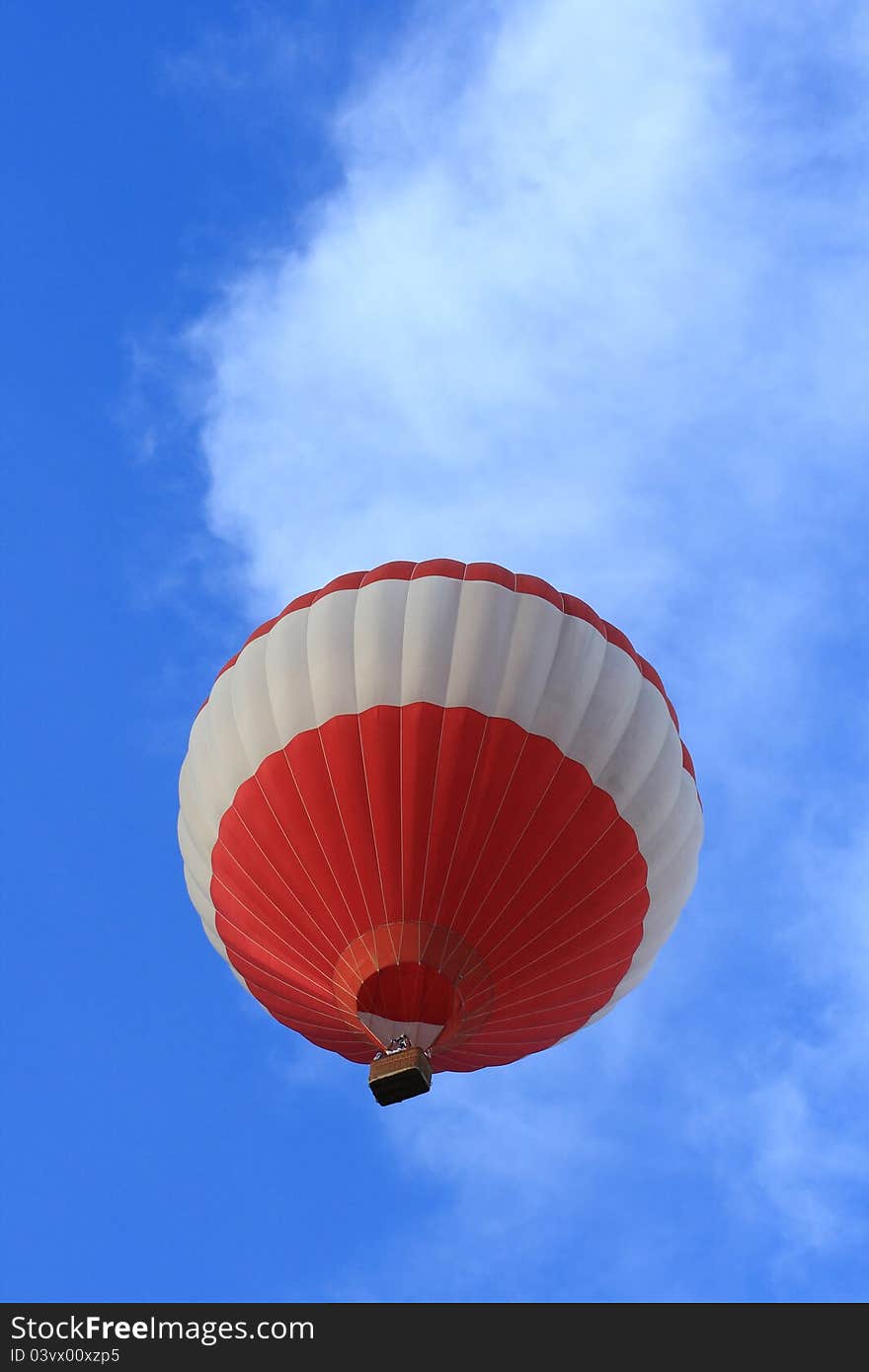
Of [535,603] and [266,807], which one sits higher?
[535,603]

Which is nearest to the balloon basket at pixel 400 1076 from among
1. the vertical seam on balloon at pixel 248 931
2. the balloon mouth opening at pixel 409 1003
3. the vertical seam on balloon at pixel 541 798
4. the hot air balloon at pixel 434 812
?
the hot air balloon at pixel 434 812

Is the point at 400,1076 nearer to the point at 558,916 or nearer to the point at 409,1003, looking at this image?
the point at 409,1003

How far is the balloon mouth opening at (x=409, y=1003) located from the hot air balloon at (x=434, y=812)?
0.02m

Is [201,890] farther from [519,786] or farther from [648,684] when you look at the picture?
[648,684]

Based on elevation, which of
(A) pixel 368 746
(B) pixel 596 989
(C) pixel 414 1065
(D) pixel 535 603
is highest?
(D) pixel 535 603

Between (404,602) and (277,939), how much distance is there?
3.22 metres

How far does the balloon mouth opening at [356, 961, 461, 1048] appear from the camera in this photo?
16250 millimetres

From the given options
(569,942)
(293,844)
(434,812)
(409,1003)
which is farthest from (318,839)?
(569,942)

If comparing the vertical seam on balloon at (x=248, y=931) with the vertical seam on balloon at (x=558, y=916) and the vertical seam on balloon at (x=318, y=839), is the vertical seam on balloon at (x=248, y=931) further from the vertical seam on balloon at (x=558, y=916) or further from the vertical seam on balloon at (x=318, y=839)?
the vertical seam on balloon at (x=558, y=916)

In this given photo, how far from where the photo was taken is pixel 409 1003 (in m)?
16.3

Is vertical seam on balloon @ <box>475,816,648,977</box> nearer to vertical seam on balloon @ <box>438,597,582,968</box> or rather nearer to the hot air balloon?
the hot air balloon

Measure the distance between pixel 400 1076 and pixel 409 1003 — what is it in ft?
2.48

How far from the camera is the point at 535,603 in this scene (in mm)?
17203

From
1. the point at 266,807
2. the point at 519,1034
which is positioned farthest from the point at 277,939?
the point at 519,1034
